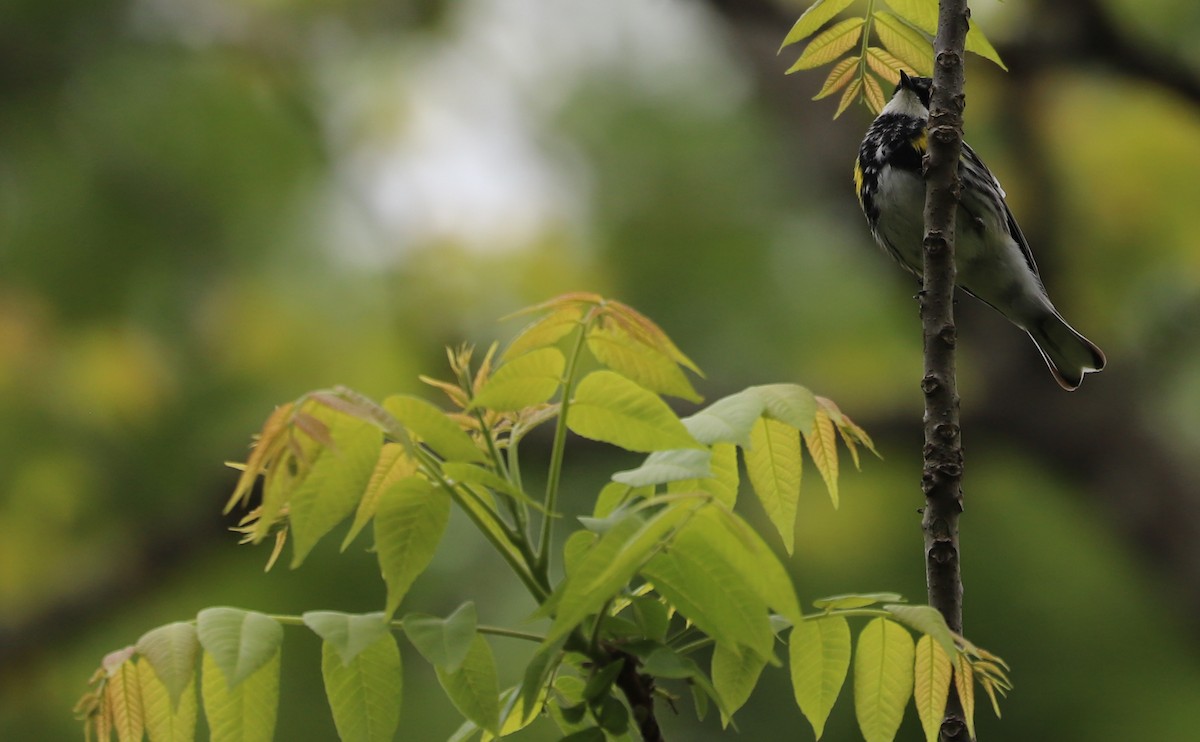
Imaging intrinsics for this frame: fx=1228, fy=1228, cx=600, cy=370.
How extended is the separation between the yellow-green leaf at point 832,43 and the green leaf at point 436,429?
62 centimetres

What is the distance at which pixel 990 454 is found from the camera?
565 centimetres

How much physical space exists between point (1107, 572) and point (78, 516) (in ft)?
16.7

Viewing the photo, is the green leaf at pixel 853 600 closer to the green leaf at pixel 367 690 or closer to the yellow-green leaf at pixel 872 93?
the green leaf at pixel 367 690

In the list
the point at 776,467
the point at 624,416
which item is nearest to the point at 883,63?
the point at 776,467

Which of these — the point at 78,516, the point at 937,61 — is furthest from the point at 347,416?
the point at 78,516

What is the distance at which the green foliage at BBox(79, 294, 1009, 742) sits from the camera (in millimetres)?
1037

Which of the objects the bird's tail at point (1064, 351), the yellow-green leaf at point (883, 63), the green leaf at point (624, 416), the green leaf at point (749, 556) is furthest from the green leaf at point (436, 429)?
the bird's tail at point (1064, 351)

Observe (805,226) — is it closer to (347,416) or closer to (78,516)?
(78,516)

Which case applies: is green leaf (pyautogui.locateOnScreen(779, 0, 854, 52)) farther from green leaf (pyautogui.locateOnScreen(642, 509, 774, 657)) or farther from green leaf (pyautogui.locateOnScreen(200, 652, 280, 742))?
green leaf (pyautogui.locateOnScreen(200, 652, 280, 742))

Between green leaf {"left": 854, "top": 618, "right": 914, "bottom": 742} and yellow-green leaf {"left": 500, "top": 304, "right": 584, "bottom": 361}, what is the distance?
1.41 feet

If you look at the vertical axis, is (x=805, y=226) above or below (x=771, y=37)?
below

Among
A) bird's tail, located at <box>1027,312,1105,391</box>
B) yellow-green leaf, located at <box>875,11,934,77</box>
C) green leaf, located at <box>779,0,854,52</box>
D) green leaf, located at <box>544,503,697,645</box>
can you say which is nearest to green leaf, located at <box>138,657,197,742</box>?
green leaf, located at <box>544,503,697,645</box>

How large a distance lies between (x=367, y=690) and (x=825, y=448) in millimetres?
539

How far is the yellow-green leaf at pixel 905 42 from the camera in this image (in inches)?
55.7
